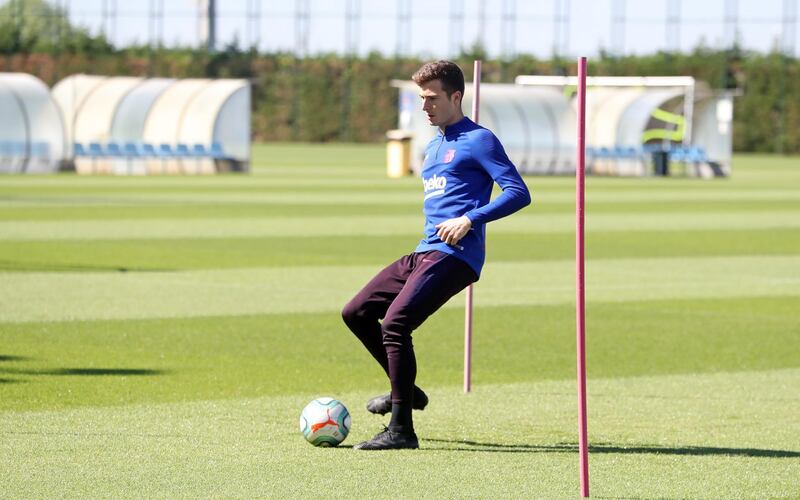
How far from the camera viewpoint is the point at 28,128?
4712 cm

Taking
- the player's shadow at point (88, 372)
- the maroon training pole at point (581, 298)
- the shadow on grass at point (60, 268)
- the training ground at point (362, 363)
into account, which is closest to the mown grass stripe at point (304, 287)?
the training ground at point (362, 363)

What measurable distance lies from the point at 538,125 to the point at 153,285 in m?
38.7

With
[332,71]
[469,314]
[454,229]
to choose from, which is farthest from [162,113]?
[454,229]

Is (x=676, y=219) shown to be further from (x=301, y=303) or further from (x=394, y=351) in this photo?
(x=394, y=351)

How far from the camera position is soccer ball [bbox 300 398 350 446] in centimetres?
866

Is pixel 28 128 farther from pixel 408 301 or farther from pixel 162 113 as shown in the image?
pixel 408 301

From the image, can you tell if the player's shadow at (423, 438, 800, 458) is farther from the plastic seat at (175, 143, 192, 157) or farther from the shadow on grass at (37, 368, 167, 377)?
the plastic seat at (175, 143, 192, 157)

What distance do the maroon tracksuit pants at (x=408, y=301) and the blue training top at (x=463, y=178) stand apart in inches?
3.1

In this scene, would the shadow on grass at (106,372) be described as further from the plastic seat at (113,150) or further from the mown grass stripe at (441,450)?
the plastic seat at (113,150)

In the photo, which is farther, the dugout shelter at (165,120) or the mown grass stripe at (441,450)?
the dugout shelter at (165,120)

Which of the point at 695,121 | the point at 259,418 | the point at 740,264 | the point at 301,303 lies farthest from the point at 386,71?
the point at 259,418

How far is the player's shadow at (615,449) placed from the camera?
28.8ft

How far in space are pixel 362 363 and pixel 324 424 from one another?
12.3ft

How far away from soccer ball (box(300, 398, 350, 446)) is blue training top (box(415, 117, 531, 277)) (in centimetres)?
97
